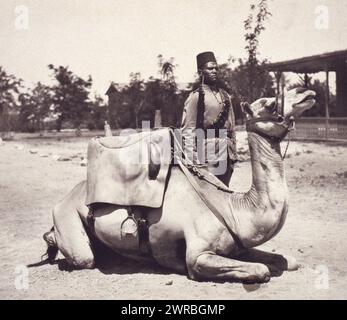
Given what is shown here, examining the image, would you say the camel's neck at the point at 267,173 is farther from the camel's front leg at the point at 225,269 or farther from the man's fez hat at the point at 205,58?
the man's fez hat at the point at 205,58

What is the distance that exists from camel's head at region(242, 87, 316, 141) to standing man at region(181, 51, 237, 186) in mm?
1150

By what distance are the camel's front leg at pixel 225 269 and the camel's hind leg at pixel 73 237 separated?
129 centimetres

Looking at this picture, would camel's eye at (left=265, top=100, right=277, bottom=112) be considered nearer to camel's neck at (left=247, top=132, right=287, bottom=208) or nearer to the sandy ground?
camel's neck at (left=247, top=132, right=287, bottom=208)

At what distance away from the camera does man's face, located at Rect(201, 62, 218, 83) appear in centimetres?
643

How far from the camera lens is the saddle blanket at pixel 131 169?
5.43 metres

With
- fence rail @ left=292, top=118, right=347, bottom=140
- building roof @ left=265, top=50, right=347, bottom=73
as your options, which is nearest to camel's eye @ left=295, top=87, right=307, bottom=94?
fence rail @ left=292, top=118, right=347, bottom=140

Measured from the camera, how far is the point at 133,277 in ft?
18.4

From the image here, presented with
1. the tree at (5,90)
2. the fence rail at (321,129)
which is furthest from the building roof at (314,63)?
the tree at (5,90)

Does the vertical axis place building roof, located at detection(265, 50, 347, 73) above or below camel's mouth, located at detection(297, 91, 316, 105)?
above

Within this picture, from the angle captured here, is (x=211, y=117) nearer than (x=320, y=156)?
Yes

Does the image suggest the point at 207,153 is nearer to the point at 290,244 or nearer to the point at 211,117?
the point at 211,117

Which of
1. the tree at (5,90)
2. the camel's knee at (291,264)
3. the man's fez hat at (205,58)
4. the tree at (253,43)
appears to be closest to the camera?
the camel's knee at (291,264)

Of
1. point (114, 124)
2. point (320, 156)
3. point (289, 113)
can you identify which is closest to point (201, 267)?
point (289, 113)

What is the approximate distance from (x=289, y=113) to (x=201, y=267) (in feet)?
5.52
